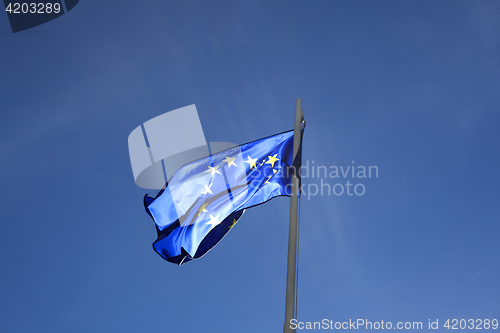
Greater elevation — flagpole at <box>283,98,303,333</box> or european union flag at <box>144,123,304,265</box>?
european union flag at <box>144,123,304,265</box>

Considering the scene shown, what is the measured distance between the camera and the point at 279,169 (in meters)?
11.6

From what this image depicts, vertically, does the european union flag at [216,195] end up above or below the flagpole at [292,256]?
above

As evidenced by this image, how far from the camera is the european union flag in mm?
11602

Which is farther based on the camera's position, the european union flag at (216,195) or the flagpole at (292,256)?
the european union flag at (216,195)

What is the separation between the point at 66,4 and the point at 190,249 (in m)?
15.3

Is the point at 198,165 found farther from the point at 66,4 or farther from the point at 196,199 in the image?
the point at 66,4

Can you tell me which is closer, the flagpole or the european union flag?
the flagpole

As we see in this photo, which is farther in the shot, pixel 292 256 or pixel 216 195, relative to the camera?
pixel 216 195

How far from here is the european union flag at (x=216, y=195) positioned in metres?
11.6

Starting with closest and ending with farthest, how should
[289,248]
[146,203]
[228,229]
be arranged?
[289,248]
[228,229]
[146,203]

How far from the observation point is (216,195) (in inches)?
488

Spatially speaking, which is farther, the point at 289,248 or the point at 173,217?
the point at 173,217

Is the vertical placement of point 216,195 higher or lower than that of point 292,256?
higher

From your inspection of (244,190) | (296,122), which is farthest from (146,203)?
(296,122)
